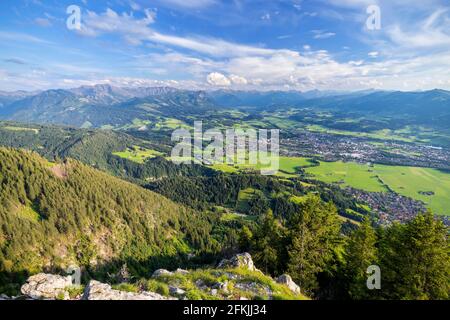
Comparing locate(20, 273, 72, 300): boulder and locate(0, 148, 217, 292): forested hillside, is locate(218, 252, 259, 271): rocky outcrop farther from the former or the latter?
locate(0, 148, 217, 292): forested hillside

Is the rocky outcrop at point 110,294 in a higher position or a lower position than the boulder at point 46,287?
higher

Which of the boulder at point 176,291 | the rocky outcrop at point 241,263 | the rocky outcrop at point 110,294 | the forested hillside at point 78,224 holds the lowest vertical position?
the forested hillside at point 78,224

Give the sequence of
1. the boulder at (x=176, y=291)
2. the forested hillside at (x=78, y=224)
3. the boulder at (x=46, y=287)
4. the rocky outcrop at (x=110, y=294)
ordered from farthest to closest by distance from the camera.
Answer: the forested hillside at (x=78, y=224) → the boulder at (x=176, y=291) → the boulder at (x=46, y=287) → the rocky outcrop at (x=110, y=294)

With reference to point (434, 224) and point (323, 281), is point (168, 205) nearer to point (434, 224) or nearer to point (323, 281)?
point (323, 281)

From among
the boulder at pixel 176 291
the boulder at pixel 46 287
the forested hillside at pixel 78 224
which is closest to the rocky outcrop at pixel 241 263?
the boulder at pixel 176 291

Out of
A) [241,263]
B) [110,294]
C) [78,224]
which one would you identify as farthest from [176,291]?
[78,224]

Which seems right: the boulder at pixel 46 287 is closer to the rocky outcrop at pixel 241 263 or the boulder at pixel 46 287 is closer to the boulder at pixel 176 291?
the boulder at pixel 176 291
